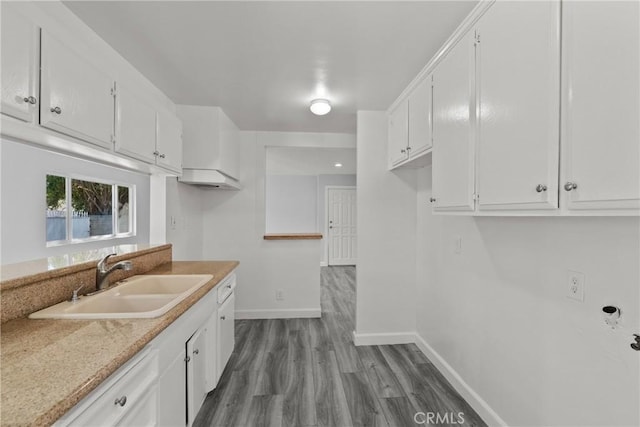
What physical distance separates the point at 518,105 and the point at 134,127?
6.67 ft

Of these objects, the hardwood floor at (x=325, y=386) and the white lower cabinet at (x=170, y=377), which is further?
the hardwood floor at (x=325, y=386)

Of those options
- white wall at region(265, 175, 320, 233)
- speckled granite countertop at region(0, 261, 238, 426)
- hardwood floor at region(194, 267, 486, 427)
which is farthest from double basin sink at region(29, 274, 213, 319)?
white wall at region(265, 175, 320, 233)

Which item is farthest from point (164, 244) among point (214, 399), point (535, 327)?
point (535, 327)

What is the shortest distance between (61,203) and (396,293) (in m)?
4.98

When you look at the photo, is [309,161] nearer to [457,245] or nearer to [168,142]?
[168,142]

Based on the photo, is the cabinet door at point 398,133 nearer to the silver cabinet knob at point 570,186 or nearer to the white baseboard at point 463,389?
the silver cabinet knob at point 570,186

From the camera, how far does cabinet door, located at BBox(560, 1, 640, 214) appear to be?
75 centimetres

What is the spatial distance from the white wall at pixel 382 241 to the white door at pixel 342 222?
4.43 metres

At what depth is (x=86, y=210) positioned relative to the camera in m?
4.65

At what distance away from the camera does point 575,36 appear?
2.95 ft

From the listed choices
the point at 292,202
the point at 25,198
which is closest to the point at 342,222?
the point at 292,202

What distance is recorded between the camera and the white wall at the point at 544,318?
107cm

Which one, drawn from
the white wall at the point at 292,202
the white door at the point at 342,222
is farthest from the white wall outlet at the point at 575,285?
the white wall at the point at 292,202

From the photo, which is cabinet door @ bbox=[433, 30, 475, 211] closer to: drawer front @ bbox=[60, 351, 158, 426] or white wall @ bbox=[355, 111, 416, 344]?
white wall @ bbox=[355, 111, 416, 344]
